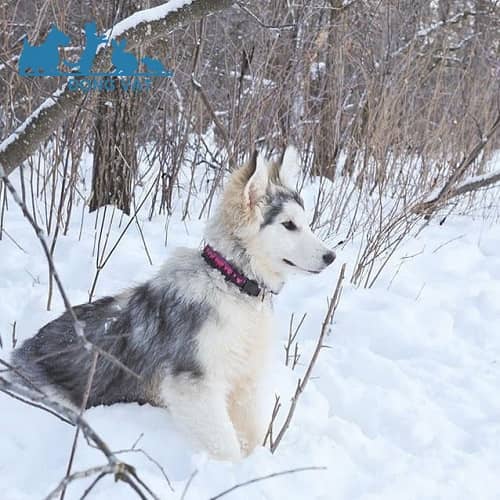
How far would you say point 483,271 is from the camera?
4.85m

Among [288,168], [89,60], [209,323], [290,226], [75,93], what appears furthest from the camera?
[89,60]

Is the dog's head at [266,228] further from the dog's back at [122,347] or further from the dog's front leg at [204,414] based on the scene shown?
the dog's front leg at [204,414]

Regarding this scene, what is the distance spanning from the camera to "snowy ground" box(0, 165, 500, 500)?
2189 millimetres

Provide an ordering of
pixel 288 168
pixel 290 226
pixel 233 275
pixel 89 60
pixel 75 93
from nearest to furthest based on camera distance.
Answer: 1. pixel 75 93
2. pixel 233 275
3. pixel 290 226
4. pixel 288 168
5. pixel 89 60

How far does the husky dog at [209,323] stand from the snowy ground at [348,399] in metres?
0.18

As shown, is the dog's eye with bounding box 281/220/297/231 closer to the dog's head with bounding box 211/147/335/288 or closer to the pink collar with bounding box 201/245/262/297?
the dog's head with bounding box 211/147/335/288

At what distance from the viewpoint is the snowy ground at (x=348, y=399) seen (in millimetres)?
2189

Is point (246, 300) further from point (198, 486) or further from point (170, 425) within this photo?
point (198, 486)

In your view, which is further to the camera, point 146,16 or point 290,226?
point 290,226

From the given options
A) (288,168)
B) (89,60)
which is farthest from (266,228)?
(89,60)

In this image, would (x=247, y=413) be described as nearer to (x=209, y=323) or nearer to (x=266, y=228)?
(x=209, y=323)

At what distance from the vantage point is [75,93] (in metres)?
2.41

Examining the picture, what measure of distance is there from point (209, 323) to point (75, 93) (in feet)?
3.75

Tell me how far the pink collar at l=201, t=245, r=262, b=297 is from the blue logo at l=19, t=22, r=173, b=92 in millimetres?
1541
